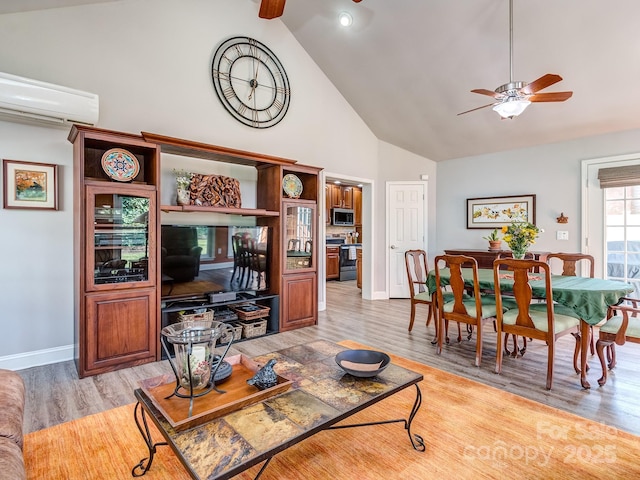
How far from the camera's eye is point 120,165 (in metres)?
3.08

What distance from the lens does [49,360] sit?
316cm

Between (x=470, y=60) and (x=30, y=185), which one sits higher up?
(x=470, y=60)

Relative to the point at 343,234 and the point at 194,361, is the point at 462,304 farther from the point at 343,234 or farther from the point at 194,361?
the point at 343,234

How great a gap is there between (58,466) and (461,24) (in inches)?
193

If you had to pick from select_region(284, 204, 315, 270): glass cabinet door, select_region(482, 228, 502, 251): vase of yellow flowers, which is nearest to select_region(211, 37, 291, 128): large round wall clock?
select_region(284, 204, 315, 270): glass cabinet door

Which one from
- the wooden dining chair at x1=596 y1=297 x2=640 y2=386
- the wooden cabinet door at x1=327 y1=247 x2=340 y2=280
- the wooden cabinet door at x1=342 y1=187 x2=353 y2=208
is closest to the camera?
the wooden dining chair at x1=596 y1=297 x2=640 y2=386

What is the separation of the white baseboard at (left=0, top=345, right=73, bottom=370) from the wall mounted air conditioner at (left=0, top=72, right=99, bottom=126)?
2066 mm

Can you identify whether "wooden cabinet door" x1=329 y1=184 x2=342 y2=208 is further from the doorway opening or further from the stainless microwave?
the stainless microwave

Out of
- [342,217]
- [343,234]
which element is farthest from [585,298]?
[343,234]

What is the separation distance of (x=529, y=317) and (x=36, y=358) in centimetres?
432

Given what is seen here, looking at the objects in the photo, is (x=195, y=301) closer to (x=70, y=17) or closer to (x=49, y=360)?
(x=49, y=360)

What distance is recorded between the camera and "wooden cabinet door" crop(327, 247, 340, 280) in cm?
820

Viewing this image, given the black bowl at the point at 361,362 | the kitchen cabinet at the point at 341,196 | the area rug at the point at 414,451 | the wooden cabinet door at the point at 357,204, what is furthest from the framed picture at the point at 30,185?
the wooden cabinet door at the point at 357,204

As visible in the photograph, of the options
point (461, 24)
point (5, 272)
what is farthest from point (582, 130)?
point (5, 272)
